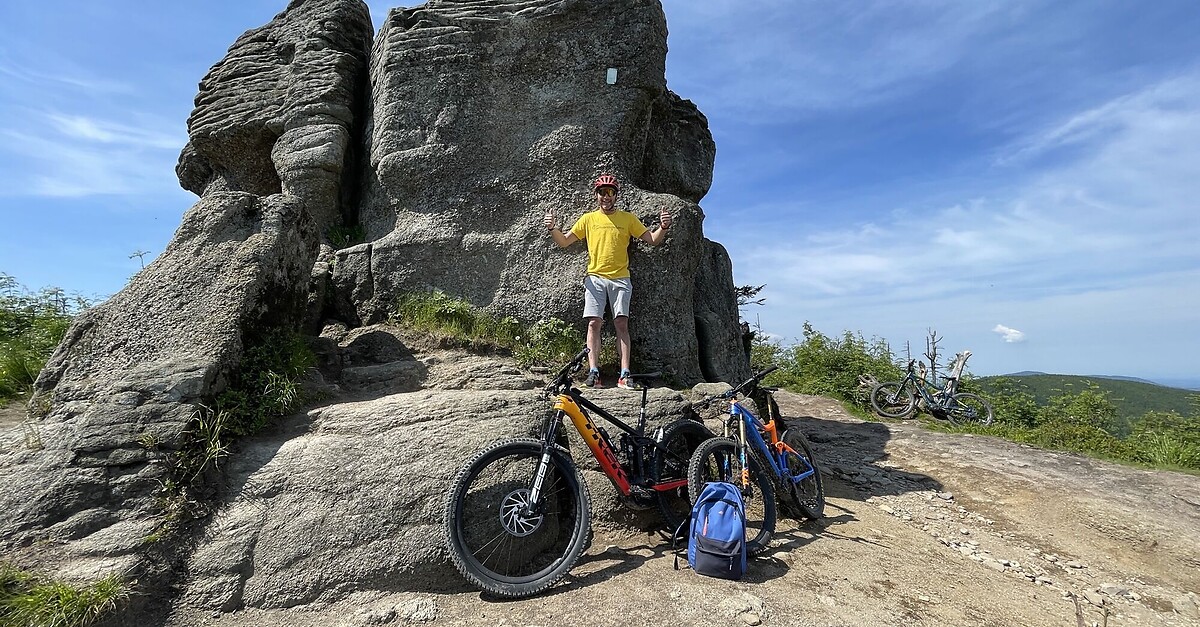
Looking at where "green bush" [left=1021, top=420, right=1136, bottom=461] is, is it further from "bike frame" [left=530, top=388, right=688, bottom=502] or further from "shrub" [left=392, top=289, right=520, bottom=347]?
"shrub" [left=392, top=289, right=520, bottom=347]

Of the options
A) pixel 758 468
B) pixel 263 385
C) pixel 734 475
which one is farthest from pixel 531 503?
pixel 263 385

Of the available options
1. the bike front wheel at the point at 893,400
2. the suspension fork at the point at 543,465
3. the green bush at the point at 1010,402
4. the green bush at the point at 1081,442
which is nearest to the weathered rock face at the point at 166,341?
the suspension fork at the point at 543,465

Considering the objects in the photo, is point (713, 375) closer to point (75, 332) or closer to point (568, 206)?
point (568, 206)

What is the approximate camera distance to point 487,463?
4285 millimetres

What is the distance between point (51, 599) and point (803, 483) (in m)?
6.39

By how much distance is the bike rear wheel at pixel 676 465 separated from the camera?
527cm

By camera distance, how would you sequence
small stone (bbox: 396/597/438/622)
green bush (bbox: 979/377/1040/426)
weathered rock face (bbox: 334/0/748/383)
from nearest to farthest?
1. small stone (bbox: 396/597/438/622)
2. weathered rock face (bbox: 334/0/748/383)
3. green bush (bbox: 979/377/1040/426)

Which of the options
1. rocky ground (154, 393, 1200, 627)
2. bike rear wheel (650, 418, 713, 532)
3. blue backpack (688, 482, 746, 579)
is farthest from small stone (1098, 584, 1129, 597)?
bike rear wheel (650, 418, 713, 532)

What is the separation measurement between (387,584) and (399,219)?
5.82 metres

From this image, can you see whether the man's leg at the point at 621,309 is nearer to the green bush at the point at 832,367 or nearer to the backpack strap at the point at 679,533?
the backpack strap at the point at 679,533

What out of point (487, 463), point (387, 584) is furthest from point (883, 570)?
point (387, 584)

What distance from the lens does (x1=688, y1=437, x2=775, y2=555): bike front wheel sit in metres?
5.09

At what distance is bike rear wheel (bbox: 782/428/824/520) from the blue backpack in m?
1.66

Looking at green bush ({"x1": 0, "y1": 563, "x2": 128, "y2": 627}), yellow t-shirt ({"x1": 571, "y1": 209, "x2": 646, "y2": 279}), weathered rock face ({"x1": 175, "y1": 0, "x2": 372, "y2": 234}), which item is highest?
weathered rock face ({"x1": 175, "y1": 0, "x2": 372, "y2": 234})
